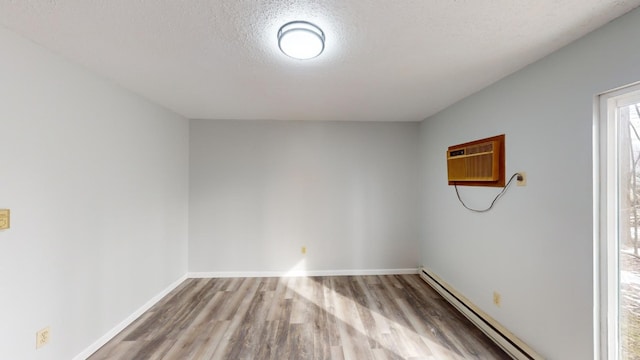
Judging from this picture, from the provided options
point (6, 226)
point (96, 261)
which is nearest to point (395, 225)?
point (96, 261)

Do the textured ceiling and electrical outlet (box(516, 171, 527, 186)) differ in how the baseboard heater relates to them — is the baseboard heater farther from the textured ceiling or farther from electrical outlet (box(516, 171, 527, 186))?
the textured ceiling

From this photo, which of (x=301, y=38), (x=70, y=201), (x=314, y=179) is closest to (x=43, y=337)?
(x=70, y=201)

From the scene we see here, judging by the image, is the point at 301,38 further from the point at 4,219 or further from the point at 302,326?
the point at 302,326

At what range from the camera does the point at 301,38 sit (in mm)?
1496

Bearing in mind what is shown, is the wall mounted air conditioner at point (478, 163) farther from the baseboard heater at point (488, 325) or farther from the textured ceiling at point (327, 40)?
the baseboard heater at point (488, 325)

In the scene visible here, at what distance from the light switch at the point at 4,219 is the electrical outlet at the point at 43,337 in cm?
76

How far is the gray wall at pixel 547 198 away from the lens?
158cm

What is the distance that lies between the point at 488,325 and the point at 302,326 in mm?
1697

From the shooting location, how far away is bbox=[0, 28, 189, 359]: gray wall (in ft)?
5.18

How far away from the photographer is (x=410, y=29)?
152 centimetres

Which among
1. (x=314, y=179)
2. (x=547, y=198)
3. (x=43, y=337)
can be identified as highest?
(x=314, y=179)

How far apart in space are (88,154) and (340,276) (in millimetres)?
3216

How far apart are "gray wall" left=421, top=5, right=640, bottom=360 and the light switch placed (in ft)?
11.2

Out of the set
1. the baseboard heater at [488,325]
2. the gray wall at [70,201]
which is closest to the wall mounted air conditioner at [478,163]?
the baseboard heater at [488,325]
